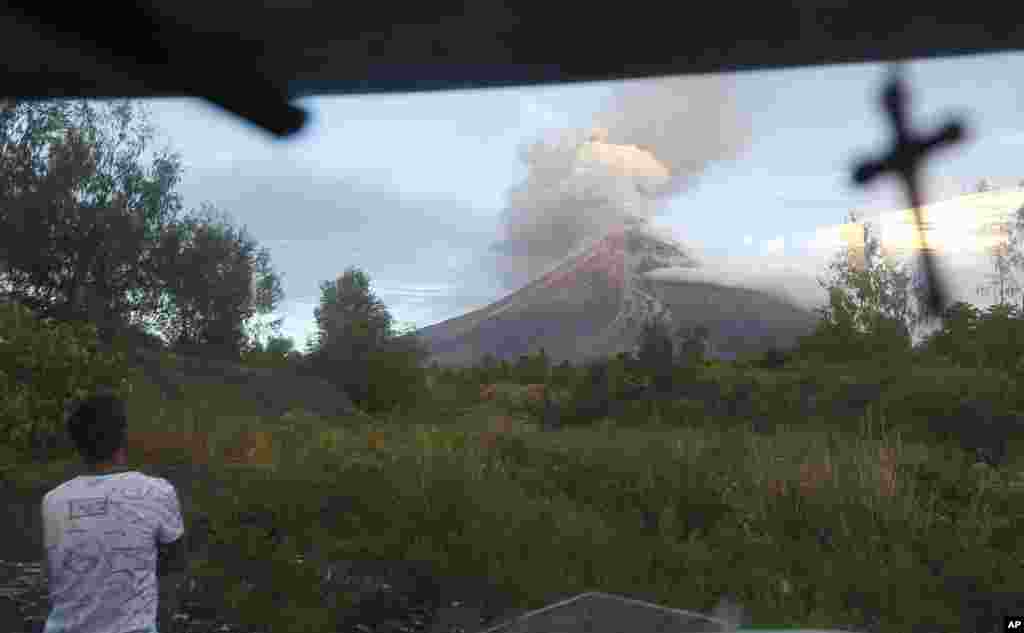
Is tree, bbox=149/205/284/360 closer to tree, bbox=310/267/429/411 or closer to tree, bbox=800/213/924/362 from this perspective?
tree, bbox=310/267/429/411

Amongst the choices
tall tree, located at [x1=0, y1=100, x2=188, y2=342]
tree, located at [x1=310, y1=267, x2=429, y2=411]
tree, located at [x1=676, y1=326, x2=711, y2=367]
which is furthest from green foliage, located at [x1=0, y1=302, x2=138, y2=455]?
tree, located at [x1=676, y1=326, x2=711, y2=367]

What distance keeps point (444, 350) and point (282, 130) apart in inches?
2247

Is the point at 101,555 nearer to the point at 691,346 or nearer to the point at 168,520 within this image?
the point at 168,520

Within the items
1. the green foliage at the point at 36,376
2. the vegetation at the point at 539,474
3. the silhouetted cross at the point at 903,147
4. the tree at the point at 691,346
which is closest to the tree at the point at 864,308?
the vegetation at the point at 539,474

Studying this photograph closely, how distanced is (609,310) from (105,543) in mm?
77113

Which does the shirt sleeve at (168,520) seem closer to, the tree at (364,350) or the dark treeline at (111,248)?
the dark treeline at (111,248)

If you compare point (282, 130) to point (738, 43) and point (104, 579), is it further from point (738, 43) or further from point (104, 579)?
point (104, 579)

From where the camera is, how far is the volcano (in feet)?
167

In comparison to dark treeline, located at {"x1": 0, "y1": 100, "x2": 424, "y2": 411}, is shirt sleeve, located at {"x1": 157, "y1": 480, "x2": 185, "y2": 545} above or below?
below

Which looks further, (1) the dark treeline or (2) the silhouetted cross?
(1) the dark treeline

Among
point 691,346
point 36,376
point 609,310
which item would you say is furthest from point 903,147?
point 609,310

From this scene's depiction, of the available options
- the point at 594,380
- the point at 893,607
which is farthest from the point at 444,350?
the point at 893,607

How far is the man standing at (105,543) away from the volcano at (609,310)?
38.8 m

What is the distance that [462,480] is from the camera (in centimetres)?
749
